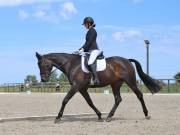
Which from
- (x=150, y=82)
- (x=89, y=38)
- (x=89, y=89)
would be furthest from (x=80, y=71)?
(x=89, y=89)

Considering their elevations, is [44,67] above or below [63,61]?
below

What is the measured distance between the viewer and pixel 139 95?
15.1 meters

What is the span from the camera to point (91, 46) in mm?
14266

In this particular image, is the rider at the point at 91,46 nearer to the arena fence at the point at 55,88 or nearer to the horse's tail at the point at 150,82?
the horse's tail at the point at 150,82

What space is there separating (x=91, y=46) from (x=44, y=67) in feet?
4.65

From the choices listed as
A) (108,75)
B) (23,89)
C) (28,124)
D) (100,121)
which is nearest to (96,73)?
(108,75)

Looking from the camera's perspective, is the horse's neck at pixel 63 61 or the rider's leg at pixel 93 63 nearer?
the rider's leg at pixel 93 63

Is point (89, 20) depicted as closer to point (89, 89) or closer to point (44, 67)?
point (44, 67)

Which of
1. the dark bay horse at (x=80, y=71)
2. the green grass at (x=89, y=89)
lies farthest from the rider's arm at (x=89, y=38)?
the green grass at (x=89, y=89)

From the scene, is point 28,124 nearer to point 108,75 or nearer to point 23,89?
point 108,75

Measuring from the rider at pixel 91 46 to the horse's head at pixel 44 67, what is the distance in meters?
1.03

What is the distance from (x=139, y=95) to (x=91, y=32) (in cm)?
233

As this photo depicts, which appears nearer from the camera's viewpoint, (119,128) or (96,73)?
(119,128)

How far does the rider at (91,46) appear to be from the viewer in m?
14.2
